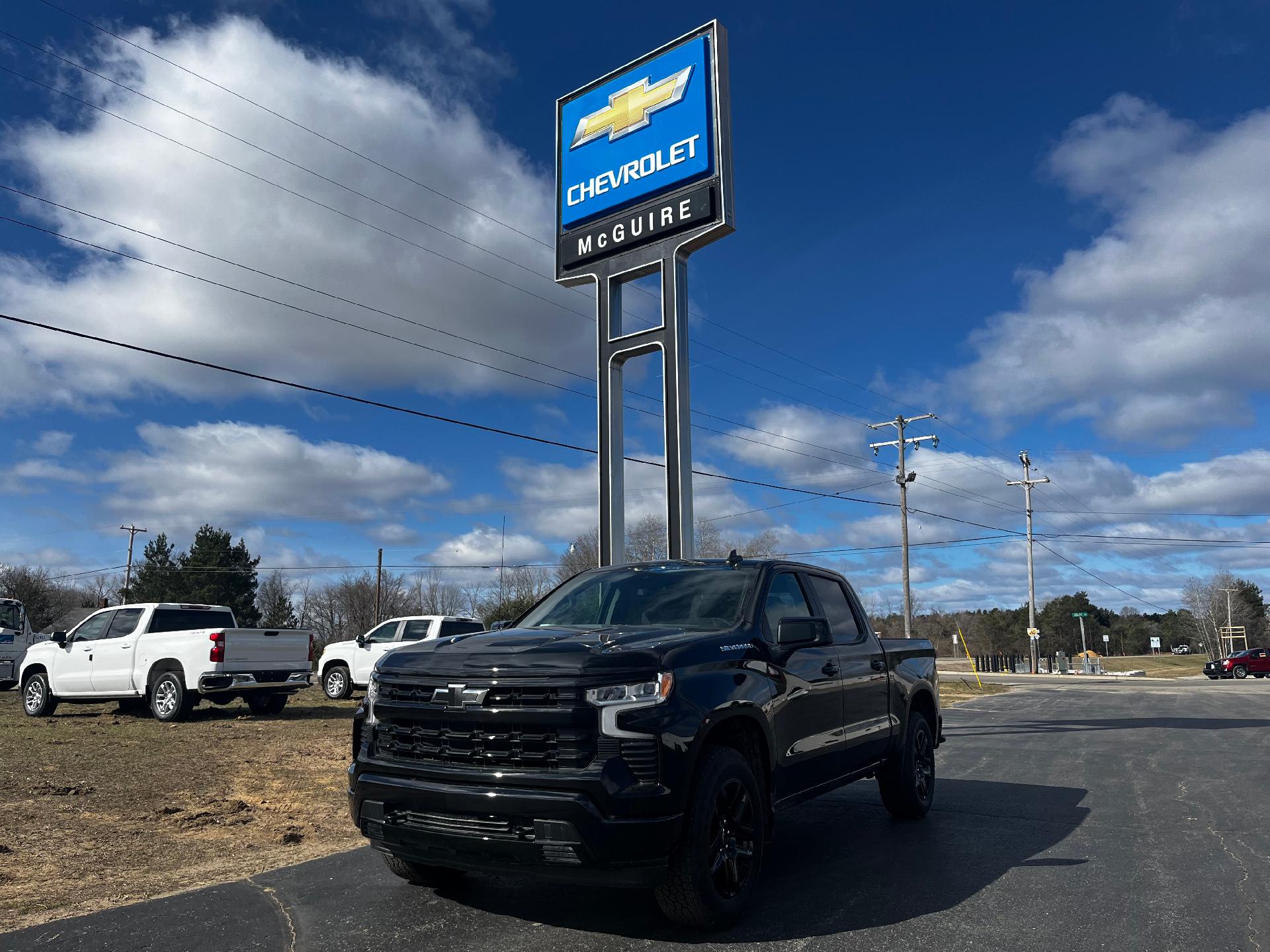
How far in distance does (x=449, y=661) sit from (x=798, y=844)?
3100mm

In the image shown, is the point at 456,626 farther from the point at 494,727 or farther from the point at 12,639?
the point at 494,727

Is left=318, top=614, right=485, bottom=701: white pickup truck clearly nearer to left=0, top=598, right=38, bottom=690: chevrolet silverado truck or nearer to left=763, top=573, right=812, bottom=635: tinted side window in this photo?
left=0, top=598, right=38, bottom=690: chevrolet silverado truck

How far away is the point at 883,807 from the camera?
784cm

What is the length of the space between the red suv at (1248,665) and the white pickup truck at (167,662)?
44.2 m

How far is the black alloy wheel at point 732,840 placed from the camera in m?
4.56

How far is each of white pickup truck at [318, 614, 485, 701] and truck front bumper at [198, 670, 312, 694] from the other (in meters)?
3.26

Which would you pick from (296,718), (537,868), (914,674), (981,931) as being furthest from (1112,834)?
(296,718)

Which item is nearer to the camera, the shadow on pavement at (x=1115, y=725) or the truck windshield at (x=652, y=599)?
the truck windshield at (x=652, y=599)

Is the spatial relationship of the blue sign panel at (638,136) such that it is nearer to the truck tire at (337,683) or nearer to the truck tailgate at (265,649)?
the truck tailgate at (265,649)

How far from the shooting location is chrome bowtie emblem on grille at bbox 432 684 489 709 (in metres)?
4.42

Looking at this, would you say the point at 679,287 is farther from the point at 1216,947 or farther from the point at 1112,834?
the point at 1216,947

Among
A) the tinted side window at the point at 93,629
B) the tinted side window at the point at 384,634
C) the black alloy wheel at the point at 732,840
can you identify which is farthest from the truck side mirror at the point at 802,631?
the tinted side window at the point at 384,634

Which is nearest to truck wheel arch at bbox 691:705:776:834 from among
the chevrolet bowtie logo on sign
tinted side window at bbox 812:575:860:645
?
tinted side window at bbox 812:575:860:645

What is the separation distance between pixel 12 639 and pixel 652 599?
71.6 feet
